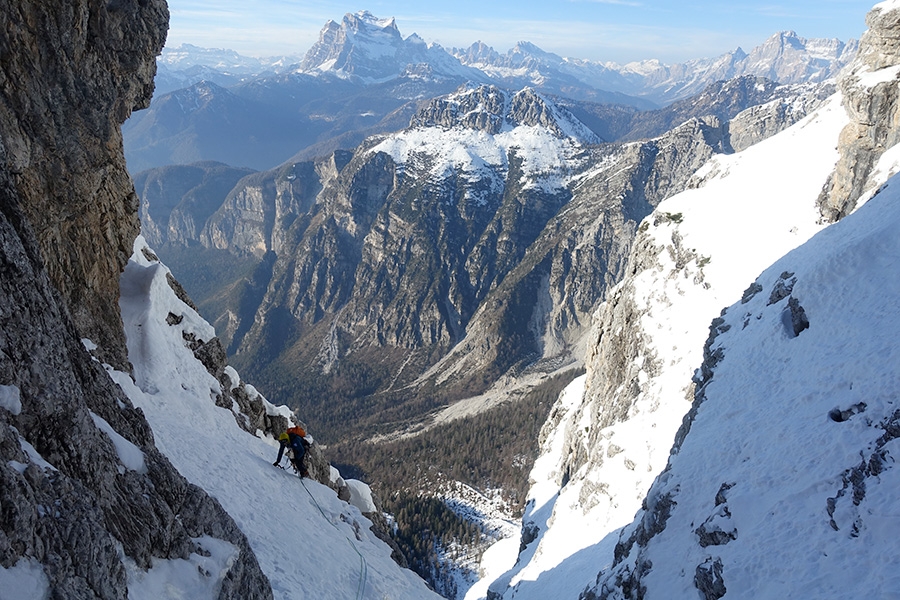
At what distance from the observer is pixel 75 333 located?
1559cm

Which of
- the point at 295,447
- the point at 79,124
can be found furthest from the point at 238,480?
the point at 79,124

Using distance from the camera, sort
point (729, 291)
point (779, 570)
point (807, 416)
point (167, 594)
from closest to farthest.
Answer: point (167, 594), point (779, 570), point (807, 416), point (729, 291)

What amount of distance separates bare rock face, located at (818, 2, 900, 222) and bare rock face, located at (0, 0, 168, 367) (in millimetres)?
58183

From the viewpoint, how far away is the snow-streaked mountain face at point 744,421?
1761 centimetres

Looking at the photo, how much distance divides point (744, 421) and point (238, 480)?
24.9 m

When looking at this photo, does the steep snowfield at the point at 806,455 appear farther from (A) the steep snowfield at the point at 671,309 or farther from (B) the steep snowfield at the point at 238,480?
(A) the steep snowfield at the point at 671,309

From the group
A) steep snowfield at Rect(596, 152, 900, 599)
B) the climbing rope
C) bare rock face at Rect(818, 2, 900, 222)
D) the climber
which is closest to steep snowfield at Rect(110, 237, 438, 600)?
the climbing rope

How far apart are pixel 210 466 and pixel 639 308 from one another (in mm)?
51708

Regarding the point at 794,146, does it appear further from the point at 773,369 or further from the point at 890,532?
the point at 890,532

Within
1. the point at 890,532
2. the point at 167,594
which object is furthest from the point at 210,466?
the point at 890,532

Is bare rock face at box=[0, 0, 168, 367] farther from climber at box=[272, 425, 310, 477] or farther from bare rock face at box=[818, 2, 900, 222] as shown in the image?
bare rock face at box=[818, 2, 900, 222]

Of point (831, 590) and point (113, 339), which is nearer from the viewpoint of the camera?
point (831, 590)

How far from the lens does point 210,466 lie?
2422 centimetres

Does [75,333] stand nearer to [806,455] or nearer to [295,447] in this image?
[295,447]
